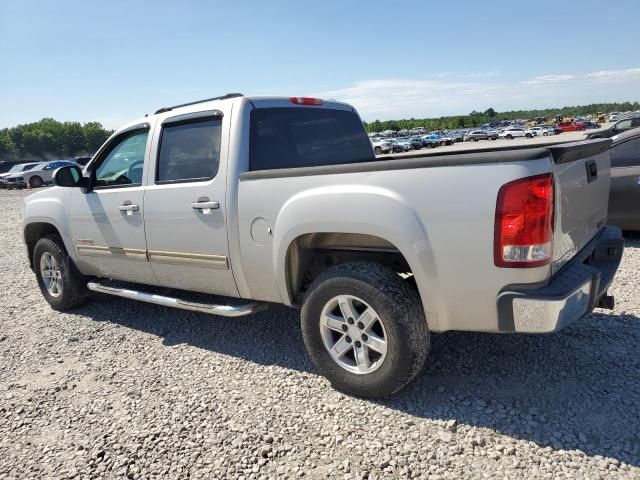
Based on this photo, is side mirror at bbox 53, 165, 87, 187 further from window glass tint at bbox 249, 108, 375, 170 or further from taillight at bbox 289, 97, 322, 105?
taillight at bbox 289, 97, 322, 105

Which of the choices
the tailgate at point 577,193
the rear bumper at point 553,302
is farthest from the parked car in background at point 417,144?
the rear bumper at point 553,302

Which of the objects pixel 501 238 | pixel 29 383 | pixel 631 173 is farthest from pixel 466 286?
pixel 631 173

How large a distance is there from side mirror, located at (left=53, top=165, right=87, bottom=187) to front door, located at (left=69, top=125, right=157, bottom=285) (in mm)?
113

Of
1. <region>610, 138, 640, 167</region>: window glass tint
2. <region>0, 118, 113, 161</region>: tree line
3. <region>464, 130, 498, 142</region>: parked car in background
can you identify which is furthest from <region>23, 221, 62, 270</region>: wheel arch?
<region>0, 118, 113, 161</region>: tree line

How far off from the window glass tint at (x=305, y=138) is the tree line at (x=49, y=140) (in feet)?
286

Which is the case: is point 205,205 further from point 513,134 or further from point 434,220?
point 513,134

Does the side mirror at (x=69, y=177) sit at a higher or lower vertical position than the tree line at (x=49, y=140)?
lower

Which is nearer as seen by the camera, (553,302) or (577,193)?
(553,302)

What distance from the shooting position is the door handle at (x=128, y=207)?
423 centimetres

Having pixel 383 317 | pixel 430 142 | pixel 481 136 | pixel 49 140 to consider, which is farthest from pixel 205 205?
pixel 49 140

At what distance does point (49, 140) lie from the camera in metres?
82.9

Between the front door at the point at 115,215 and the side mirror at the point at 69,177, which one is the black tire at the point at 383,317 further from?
the side mirror at the point at 69,177

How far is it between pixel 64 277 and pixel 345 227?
144 inches

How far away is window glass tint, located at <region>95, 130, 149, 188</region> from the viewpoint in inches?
173
